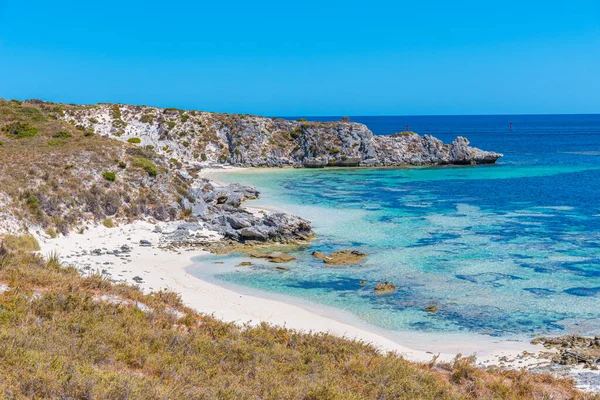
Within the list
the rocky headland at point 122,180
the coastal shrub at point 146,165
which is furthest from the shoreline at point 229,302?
the coastal shrub at point 146,165

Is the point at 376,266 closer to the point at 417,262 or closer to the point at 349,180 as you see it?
the point at 417,262

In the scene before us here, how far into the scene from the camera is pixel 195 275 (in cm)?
2531

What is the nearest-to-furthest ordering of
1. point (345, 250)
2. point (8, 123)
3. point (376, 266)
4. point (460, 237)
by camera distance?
1. point (376, 266)
2. point (345, 250)
3. point (460, 237)
4. point (8, 123)

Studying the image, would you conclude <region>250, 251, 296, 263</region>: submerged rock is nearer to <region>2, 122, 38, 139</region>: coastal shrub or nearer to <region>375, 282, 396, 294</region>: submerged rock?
<region>375, 282, 396, 294</region>: submerged rock

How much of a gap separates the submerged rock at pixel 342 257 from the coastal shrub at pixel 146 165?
16.4 metres

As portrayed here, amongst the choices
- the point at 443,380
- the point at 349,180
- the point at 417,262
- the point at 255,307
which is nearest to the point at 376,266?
the point at 417,262

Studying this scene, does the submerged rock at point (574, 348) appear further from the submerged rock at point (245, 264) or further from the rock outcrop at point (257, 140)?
the rock outcrop at point (257, 140)

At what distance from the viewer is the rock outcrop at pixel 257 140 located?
78562mm

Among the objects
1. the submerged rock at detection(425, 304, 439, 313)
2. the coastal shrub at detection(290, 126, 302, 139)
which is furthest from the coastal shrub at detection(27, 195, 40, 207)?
the coastal shrub at detection(290, 126, 302, 139)

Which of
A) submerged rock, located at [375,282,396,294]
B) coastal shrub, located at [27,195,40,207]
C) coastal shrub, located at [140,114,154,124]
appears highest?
coastal shrub, located at [140,114,154,124]

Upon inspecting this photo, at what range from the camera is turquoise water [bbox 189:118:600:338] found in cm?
2102

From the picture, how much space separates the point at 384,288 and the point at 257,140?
61.9 metres

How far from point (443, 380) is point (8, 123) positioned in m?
52.0

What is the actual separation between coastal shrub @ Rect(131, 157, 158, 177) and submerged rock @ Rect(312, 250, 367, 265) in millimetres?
16354
